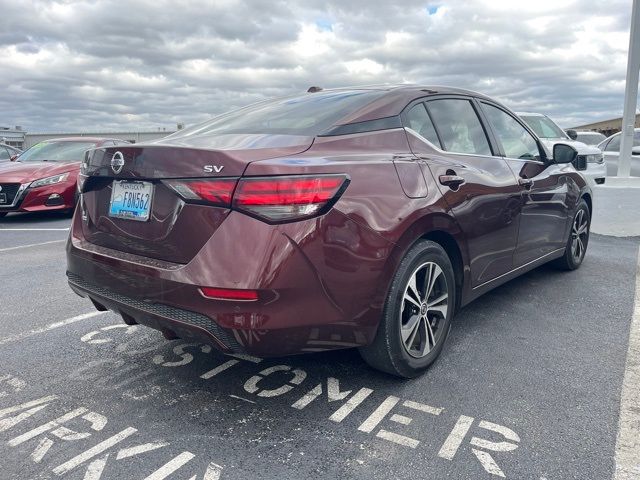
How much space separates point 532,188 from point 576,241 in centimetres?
152

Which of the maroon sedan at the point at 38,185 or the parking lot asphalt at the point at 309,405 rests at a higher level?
the maroon sedan at the point at 38,185

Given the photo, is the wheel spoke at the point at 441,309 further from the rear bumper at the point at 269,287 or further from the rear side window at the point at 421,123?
the rear side window at the point at 421,123

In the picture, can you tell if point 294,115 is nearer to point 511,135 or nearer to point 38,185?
point 511,135

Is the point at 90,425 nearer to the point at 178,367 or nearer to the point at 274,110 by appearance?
the point at 178,367

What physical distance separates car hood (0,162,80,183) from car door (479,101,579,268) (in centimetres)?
773

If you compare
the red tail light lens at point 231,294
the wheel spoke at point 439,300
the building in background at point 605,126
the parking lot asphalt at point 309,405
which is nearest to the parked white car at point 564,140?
the parking lot asphalt at point 309,405

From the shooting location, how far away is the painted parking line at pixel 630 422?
83.7 inches

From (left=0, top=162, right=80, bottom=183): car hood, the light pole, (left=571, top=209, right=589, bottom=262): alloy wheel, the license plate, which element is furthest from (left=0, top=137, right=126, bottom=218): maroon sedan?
the light pole

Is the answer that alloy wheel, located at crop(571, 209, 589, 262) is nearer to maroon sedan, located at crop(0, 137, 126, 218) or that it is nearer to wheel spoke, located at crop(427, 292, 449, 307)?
wheel spoke, located at crop(427, 292, 449, 307)

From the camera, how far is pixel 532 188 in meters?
3.96

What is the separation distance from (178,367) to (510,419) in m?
1.77

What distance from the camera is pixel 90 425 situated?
2.45 meters

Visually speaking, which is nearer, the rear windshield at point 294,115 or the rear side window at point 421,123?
the rear windshield at point 294,115

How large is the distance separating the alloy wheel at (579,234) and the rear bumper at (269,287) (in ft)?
10.7
